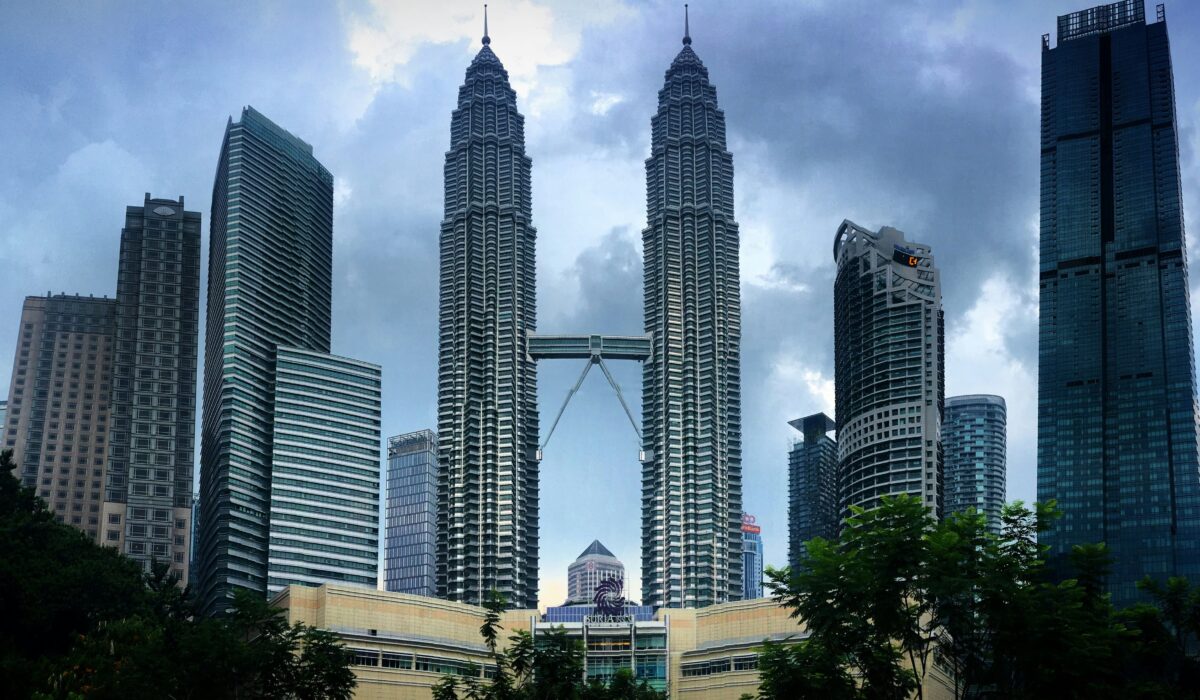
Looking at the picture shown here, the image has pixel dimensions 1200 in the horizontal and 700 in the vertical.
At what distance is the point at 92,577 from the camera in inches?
5202

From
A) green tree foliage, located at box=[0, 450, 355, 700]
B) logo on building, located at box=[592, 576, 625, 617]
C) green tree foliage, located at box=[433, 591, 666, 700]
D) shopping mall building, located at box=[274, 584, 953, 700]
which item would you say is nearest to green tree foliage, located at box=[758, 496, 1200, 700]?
green tree foliage, located at box=[433, 591, 666, 700]

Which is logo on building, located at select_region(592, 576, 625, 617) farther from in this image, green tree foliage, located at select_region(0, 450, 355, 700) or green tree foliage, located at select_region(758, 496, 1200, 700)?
green tree foliage, located at select_region(758, 496, 1200, 700)

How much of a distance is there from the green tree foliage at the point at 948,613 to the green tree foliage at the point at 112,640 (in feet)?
149

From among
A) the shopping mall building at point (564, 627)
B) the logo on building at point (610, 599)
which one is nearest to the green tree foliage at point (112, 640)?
the shopping mall building at point (564, 627)

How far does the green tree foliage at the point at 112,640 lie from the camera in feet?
336

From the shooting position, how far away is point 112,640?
112m

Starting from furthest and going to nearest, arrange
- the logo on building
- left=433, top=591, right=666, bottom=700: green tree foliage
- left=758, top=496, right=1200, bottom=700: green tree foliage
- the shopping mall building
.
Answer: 1. the logo on building
2. the shopping mall building
3. left=433, top=591, right=666, bottom=700: green tree foliage
4. left=758, top=496, right=1200, bottom=700: green tree foliage

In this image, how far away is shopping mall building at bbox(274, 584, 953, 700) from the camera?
516 ft

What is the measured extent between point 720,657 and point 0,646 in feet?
297

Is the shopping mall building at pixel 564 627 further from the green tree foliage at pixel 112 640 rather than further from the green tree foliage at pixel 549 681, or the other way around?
the green tree foliage at pixel 549 681

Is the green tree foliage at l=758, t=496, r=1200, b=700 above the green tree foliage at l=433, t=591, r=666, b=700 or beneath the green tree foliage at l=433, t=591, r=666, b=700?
above

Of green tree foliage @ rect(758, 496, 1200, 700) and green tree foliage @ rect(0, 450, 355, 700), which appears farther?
green tree foliage @ rect(0, 450, 355, 700)

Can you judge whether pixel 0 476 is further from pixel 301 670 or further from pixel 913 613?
pixel 913 613

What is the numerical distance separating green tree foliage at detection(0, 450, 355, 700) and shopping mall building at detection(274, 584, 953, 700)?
69.7 ft
